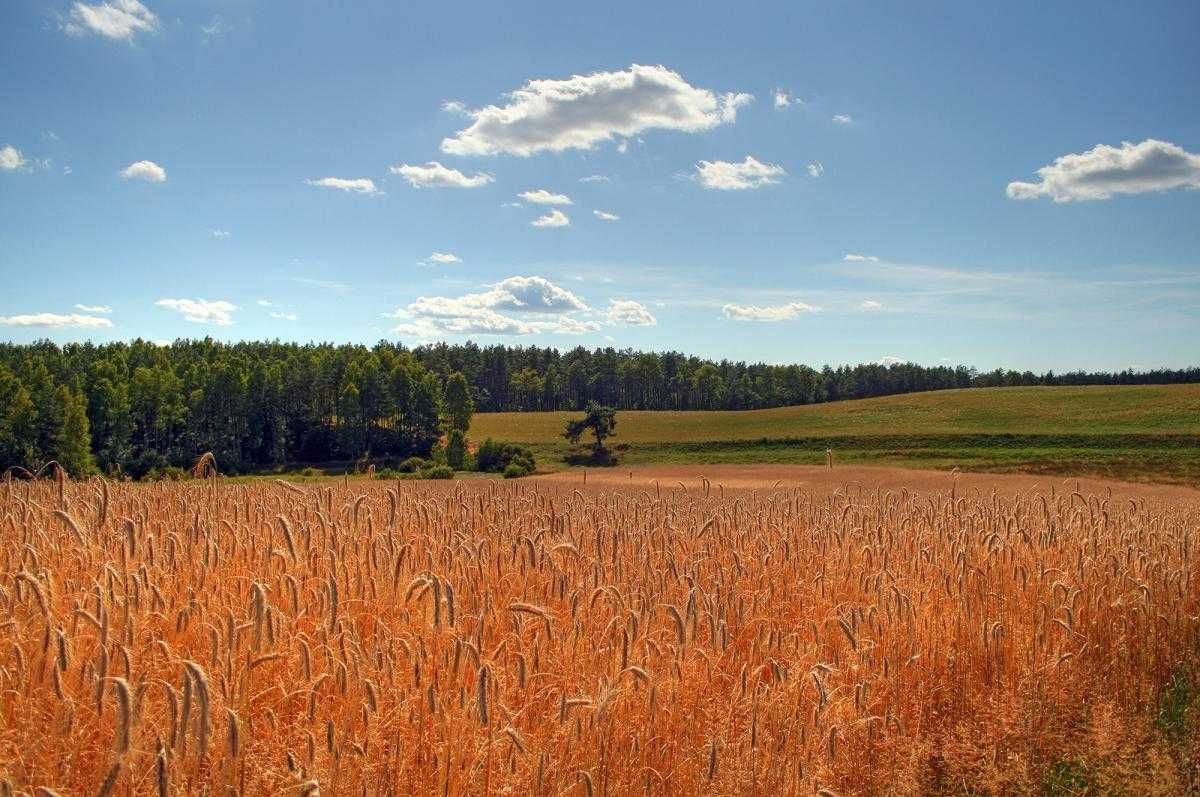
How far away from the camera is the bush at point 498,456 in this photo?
80.2 meters

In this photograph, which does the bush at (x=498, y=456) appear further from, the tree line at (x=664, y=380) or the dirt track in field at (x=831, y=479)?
the tree line at (x=664, y=380)

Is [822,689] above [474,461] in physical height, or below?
above

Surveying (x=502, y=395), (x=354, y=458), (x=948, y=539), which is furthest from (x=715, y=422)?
(x=948, y=539)

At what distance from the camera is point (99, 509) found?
238 inches

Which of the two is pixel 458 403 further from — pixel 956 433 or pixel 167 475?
pixel 167 475

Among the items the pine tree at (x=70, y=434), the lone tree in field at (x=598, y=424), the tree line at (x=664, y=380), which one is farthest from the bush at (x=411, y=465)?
the tree line at (x=664, y=380)

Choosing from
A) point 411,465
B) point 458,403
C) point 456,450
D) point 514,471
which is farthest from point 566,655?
point 458,403

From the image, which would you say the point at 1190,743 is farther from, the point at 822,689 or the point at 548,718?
the point at 548,718

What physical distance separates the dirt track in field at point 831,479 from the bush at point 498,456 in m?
11.1

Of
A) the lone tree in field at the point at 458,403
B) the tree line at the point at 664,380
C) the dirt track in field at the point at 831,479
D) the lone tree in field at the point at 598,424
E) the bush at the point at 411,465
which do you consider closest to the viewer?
the dirt track in field at the point at 831,479

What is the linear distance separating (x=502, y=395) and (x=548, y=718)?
168m

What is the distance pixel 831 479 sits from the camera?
177 ft

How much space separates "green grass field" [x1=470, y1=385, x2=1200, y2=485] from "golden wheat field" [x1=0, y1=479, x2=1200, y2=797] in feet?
193

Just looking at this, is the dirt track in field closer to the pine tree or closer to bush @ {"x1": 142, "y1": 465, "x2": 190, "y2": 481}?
bush @ {"x1": 142, "y1": 465, "x2": 190, "y2": 481}
